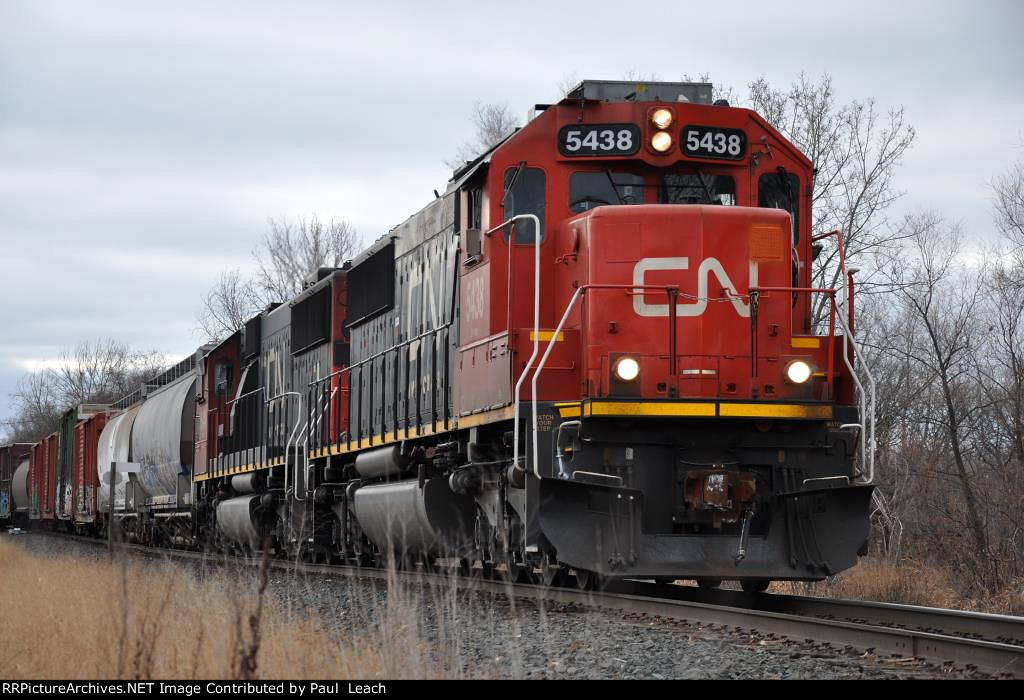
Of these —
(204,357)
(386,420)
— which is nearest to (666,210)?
(386,420)

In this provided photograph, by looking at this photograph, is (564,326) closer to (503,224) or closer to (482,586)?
(503,224)

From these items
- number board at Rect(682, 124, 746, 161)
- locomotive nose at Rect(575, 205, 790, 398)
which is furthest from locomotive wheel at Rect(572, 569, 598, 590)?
number board at Rect(682, 124, 746, 161)

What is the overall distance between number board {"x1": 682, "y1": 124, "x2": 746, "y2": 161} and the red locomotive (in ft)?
0.06

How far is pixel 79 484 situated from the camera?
31422 mm

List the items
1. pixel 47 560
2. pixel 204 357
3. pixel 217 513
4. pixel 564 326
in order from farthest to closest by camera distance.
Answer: pixel 204 357, pixel 217 513, pixel 47 560, pixel 564 326

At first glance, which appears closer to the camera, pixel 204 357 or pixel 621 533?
pixel 621 533

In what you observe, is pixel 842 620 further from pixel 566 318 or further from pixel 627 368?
pixel 566 318

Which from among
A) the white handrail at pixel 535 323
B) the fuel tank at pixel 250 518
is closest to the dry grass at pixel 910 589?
the white handrail at pixel 535 323

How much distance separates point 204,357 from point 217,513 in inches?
129

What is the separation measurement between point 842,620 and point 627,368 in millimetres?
2395

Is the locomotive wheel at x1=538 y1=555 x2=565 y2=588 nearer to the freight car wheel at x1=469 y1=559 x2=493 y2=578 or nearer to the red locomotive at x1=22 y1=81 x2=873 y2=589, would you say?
the red locomotive at x1=22 y1=81 x2=873 y2=589

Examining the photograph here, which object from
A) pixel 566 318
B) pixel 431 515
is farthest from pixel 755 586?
pixel 566 318

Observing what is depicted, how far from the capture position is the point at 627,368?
29.7ft
